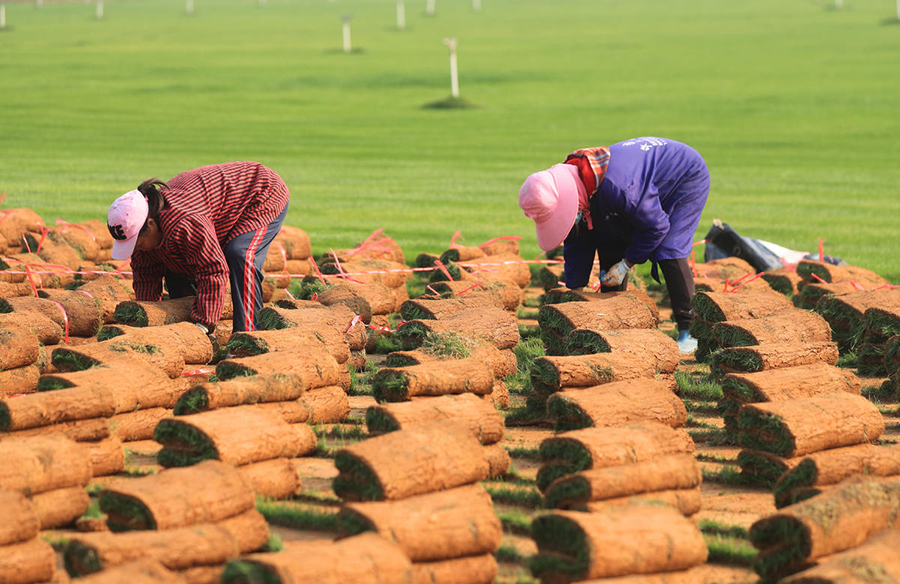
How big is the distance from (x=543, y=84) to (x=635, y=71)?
5.53m

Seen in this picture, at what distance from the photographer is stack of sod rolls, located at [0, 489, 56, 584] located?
4.33 meters

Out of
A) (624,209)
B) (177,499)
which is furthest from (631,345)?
(177,499)

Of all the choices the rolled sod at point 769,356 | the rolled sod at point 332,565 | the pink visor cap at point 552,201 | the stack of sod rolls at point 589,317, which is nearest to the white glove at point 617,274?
the stack of sod rolls at point 589,317

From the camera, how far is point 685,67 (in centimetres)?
4838

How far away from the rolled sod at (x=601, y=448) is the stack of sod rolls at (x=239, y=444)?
1299mm

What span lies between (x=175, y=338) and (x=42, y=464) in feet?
7.18

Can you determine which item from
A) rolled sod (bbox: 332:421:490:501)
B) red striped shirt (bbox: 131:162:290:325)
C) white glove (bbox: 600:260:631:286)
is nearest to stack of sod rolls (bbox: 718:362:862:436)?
rolled sod (bbox: 332:421:490:501)

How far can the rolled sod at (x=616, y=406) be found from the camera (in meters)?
5.91

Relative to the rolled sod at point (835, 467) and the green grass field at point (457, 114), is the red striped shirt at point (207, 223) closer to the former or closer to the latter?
the rolled sod at point (835, 467)

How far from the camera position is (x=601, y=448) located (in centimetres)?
518

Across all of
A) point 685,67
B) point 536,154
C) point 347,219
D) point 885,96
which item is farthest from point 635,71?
point 347,219

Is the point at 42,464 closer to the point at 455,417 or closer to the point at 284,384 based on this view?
the point at 284,384

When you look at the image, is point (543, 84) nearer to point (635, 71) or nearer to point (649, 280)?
point (635, 71)

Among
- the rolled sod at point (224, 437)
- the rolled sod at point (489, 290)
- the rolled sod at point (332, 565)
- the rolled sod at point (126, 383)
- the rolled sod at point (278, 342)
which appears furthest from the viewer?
the rolled sod at point (489, 290)
